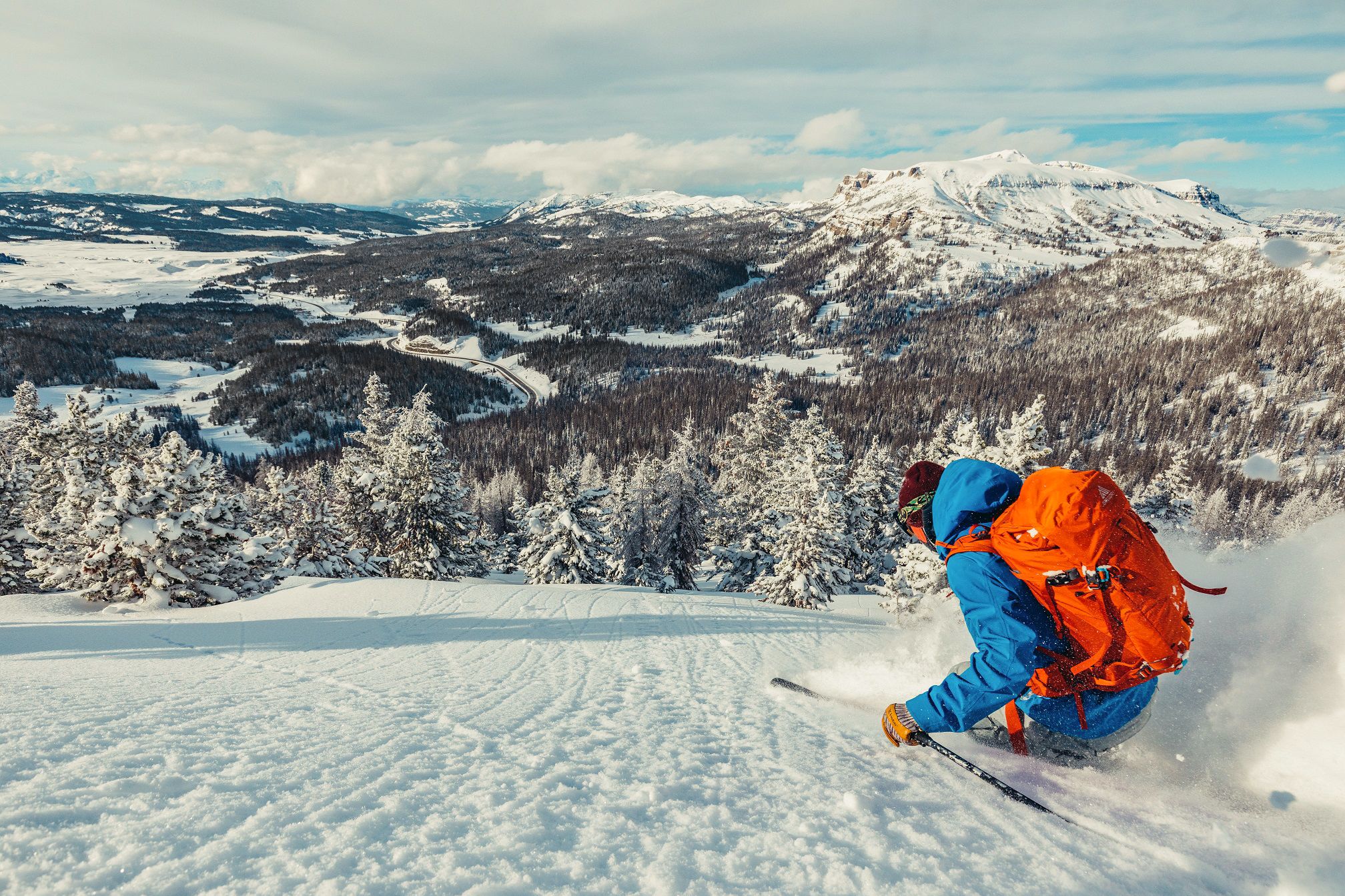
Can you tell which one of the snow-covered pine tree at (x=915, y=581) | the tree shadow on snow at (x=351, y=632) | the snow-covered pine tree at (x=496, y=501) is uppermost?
the tree shadow on snow at (x=351, y=632)

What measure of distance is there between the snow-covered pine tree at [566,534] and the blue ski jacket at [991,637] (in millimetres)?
24128

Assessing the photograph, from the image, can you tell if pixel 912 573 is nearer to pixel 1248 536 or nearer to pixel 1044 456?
pixel 1044 456

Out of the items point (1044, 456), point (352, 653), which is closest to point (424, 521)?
point (352, 653)

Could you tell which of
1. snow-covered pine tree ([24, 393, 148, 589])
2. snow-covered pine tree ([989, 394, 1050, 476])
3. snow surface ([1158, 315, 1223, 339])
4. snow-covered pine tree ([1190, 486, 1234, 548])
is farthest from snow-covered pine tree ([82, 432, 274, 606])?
snow surface ([1158, 315, 1223, 339])

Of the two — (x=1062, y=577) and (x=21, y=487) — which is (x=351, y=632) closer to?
(x=1062, y=577)

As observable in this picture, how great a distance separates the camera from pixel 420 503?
24.7 m

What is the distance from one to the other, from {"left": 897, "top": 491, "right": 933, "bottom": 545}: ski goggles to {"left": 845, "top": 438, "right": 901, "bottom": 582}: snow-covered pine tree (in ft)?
86.7

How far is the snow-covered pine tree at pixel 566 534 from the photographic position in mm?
27719

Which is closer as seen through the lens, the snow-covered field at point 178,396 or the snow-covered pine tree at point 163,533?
the snow-covered pine tree at point 163,533

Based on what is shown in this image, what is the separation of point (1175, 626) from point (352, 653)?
906 cm

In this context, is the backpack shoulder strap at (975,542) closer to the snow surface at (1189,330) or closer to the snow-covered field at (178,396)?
the snow-covered field at (178,396)

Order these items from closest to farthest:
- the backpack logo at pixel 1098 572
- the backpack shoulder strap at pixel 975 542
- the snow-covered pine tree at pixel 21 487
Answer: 1. the backpack logo at pixel 1098 572
2. the backpack shoulder strap at pixel 975 542
3. the snow-covered pine tree at pixel 21 487

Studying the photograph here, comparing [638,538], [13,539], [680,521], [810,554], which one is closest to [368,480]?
[13,539]

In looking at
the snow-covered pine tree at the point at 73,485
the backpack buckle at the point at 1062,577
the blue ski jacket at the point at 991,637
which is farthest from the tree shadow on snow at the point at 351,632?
the snow-covered pine tree at the point at 73,485
